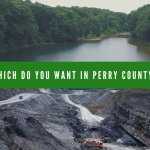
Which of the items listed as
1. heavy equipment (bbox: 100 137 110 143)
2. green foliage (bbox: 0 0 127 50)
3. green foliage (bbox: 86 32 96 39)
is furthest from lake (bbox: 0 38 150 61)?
heavy equipment (bbox: 100 137 110 143)

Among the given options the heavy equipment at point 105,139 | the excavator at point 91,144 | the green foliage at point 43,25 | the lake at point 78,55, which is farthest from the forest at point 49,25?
the excavator at point 91,144

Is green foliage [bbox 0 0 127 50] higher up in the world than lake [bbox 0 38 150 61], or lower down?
higher up

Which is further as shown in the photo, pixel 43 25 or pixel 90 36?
pixel 90 36

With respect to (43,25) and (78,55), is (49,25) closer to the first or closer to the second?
(43,25)

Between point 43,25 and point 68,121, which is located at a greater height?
point 43,25

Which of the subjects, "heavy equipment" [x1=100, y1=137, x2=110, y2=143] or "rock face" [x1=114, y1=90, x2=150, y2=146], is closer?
"heavy equipment" [x1=100, y1=137, x2=110, y2=143]

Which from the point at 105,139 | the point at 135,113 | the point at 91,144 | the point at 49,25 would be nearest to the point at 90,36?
the point at 49,25

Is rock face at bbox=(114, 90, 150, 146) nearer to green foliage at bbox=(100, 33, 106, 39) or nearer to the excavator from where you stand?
the excavator

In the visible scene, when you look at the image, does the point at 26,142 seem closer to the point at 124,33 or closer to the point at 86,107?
the point at 86,107
